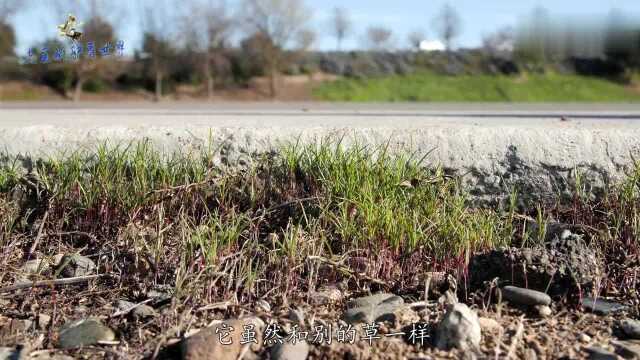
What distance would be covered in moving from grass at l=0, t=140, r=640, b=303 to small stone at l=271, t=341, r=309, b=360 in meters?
0.41

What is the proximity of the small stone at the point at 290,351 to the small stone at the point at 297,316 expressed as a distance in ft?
0.48

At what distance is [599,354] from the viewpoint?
98.9 inches

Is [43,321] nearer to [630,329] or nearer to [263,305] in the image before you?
[263,305]

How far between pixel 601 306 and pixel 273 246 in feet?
4.86

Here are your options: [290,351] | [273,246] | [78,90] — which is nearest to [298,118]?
[273,246]

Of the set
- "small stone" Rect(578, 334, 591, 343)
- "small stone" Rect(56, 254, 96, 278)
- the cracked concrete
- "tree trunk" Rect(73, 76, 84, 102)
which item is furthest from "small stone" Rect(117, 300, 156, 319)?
"tree trunk" Rect(73, 76, 84, 102)

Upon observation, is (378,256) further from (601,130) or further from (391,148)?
(601,130)

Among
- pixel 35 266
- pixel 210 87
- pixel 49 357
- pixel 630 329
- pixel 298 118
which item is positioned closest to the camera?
pixel 49 357

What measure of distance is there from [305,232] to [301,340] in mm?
733

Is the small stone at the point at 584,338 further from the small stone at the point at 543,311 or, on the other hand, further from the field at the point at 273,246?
the small stone at the point at 543,311

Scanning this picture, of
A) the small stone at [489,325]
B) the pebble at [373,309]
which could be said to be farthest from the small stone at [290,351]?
the small stone at [489,325]

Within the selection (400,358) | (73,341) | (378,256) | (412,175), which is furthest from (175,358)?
(412,175)

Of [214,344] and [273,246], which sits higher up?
[273,246]

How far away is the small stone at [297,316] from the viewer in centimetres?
268
